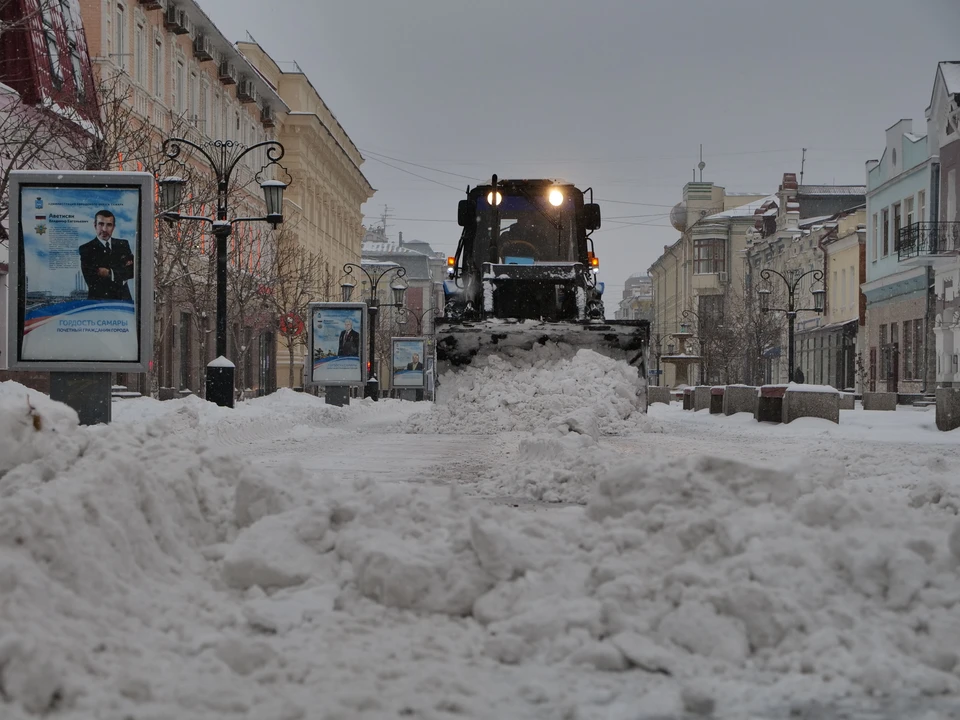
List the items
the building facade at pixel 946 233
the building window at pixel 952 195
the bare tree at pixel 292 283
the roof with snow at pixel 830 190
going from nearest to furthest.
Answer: the building facade at pixel 946 233
the building window at pixel 952 195
the bare tree at pixel 292 283
the roof with snow at pixel 830 190

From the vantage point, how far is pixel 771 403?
21.8 m

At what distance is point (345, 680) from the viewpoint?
373cm

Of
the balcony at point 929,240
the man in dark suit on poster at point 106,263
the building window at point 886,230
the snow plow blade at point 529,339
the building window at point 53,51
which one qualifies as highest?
the building window at point 53,51

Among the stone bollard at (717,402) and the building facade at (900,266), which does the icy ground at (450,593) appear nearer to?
the stone bollard at (717,402)

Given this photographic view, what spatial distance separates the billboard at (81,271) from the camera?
1183 cm

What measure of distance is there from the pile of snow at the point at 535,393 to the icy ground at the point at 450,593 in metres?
8.97

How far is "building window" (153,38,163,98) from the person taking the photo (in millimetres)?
37812

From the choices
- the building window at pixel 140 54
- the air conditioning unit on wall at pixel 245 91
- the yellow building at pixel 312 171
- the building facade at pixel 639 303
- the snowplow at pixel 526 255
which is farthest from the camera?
the building facade at pixel 639 303

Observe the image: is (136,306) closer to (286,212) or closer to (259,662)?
(259,662)

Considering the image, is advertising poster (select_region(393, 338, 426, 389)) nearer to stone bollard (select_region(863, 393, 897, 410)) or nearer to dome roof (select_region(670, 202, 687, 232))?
stone bollard (select_region(863, 393, 897, 410))

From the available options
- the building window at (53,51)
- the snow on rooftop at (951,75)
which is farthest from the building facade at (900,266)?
the building window at (53,51)

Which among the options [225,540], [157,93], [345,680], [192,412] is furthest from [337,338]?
[345,680]

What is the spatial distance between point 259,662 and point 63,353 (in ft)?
29.3

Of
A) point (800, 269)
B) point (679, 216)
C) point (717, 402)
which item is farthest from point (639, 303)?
point (717, 402)
